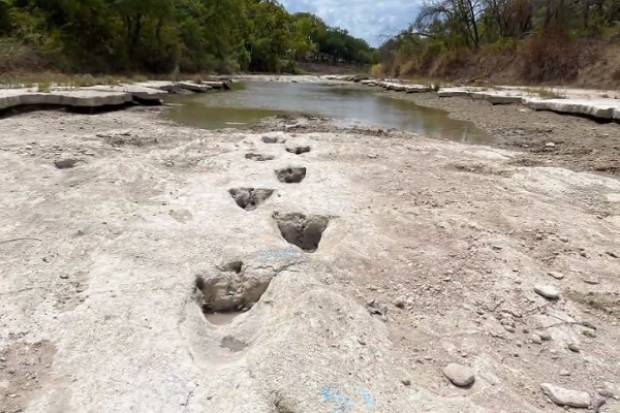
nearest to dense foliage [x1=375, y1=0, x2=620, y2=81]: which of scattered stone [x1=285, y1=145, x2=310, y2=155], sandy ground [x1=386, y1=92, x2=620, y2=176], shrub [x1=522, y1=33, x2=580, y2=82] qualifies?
shrub [x1=522, y1=33, x2=580, y2=82]

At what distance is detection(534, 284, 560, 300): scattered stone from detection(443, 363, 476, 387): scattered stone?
1.00 meters

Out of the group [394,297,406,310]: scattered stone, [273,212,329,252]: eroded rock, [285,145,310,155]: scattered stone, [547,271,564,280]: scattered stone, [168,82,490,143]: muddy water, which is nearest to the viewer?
[394,297,406,310]: scattered stone

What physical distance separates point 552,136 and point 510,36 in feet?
69.7

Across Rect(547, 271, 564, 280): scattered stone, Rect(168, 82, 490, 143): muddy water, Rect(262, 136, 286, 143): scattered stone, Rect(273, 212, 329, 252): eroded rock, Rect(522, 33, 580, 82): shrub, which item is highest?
Rect(522, 33, 580, 82): shrub

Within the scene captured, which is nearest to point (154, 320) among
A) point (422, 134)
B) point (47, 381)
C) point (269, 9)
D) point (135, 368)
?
Result: point (135, 368)

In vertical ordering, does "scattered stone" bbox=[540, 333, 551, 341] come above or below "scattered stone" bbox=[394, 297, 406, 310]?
above

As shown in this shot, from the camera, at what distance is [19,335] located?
230cm

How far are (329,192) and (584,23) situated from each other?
2175cm

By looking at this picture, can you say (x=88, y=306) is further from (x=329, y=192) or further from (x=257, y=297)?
(x=329, y=192)

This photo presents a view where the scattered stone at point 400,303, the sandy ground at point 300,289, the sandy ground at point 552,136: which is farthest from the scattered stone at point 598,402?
the sandy ground at point 552,136

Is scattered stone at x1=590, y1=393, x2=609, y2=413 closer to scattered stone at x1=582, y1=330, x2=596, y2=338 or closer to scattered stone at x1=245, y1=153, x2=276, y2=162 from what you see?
scattered stone at x1=582, y1=330, x2=596, y2=338

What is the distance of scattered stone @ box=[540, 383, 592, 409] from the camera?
201 cm

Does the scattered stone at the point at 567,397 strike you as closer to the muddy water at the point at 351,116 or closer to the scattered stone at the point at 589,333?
the scattered stone at the point at 589,333

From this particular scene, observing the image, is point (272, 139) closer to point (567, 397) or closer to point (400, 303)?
point (400, 303)
